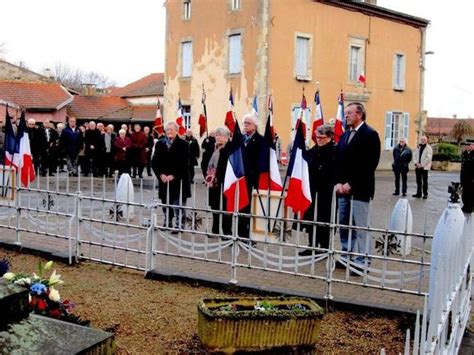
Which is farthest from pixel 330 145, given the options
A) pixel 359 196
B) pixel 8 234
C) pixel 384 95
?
pixel 384 95

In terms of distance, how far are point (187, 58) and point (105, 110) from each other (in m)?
18.3

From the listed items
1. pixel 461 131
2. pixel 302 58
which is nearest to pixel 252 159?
pixel 302 58

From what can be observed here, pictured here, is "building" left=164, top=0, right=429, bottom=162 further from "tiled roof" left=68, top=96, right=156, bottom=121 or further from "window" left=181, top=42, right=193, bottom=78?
"tiled roof" left=68, top=96, right=156, bottom=121

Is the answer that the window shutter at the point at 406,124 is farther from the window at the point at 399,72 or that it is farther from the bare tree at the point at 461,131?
the bare tree at the point at 461,131

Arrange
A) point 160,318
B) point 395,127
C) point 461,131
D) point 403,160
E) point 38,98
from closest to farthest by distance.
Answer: point 160,318, point 403,160, point 395,127, point 38,98, point 461,131

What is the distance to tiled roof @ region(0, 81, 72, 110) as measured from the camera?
40.0 metres

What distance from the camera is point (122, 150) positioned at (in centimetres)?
2017

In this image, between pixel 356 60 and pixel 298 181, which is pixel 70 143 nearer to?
pixel 298 181

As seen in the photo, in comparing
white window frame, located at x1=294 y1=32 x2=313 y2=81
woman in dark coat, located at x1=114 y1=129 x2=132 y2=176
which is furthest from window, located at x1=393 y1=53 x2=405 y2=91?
woman in dark coat, located at x1=114 y1=129 x2=132 y2=176

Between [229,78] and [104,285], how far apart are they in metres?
22.5

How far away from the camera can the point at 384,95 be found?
107ft

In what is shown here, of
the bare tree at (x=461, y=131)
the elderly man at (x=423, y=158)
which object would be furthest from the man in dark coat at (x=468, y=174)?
the bare tree at (x=461, y=131)

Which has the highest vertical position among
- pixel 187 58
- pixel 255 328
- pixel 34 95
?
pixel 187 58

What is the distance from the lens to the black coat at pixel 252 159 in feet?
28.0
